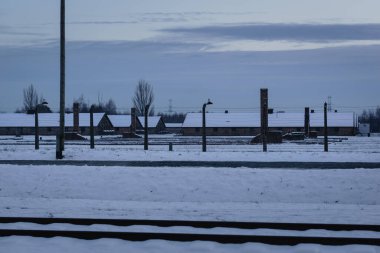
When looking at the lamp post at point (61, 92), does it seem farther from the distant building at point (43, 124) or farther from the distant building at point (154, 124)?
the distant building at point (154, 124)

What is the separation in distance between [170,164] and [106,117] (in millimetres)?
78601

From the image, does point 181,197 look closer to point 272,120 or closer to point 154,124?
point 272,120

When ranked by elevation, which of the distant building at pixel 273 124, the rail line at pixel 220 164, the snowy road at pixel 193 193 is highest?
the distant building at pixel 273 124

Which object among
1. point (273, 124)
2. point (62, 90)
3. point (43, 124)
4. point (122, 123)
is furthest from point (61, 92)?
point (122, 123)

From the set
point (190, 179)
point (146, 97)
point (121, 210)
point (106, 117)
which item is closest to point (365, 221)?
point (121, 210)

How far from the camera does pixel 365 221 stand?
34.9 feet

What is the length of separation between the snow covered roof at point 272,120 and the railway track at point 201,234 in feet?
247

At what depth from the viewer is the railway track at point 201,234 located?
327 inches

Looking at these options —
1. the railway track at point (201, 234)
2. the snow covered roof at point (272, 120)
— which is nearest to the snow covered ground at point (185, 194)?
the railway track at point (201, 234)

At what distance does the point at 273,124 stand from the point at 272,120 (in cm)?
123

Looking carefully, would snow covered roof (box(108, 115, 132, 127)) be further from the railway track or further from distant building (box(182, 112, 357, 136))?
the railway track

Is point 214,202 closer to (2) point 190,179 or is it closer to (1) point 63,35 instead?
(2) point 190,179

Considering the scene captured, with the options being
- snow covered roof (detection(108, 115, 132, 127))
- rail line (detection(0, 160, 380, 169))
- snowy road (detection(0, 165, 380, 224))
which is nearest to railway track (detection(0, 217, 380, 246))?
snowy road (detection(0, 165, 380, 224))

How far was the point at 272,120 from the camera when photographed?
85.3m
